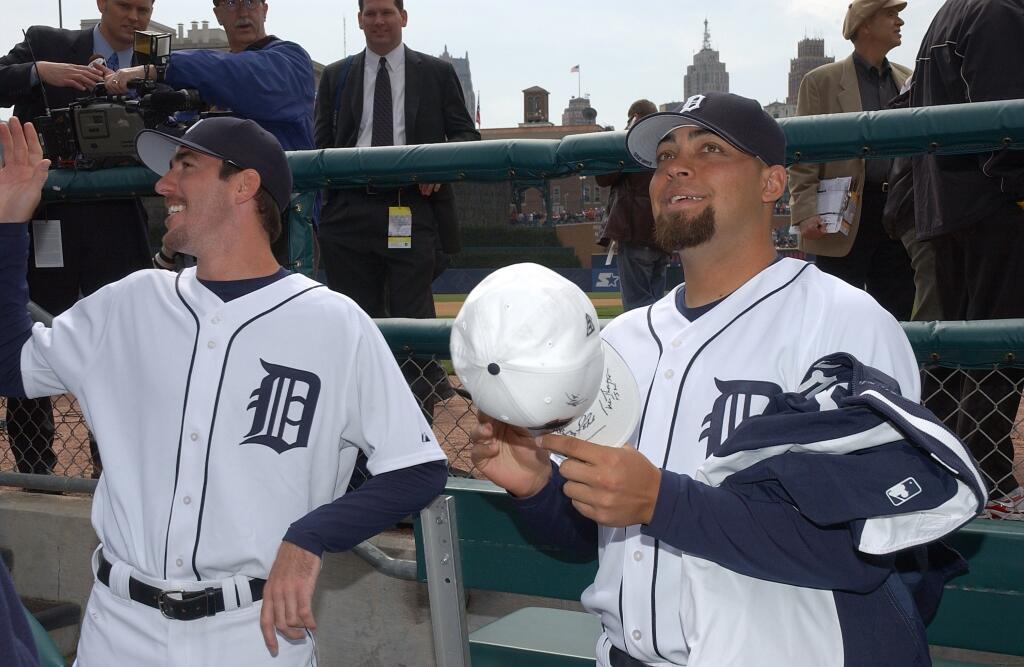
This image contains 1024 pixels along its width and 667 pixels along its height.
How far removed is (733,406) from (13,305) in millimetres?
1818

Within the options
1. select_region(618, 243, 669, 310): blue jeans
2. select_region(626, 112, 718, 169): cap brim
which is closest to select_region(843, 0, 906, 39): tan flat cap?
select_region(618, 243, 669, 310): blue jeans

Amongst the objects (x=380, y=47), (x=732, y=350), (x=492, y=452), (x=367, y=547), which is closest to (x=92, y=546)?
(x=367, y=547)

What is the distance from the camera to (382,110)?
4555 millimetres

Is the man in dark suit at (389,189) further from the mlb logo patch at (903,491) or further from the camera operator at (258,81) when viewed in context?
the mlb logo patch at (903,491)

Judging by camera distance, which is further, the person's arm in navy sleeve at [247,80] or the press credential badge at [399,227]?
the person's arm in navy sleeve at [247,80]

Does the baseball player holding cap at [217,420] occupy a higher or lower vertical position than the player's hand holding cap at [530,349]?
lower

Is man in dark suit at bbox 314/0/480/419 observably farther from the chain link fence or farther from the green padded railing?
the green padded railing

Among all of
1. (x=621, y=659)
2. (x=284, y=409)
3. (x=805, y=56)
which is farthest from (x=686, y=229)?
(x=805, y=56)

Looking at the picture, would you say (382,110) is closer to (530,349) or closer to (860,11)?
(860,11)

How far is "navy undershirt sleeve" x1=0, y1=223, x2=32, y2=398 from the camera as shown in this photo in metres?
Answer: 2.47

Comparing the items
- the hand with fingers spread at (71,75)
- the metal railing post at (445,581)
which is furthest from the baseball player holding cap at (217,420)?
the hand with fingers spread at (71,75)

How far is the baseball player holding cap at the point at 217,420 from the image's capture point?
2.25 metres

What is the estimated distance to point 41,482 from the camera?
387cm

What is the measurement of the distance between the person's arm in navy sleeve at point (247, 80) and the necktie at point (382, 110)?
37 centimetres
